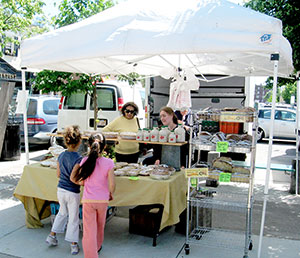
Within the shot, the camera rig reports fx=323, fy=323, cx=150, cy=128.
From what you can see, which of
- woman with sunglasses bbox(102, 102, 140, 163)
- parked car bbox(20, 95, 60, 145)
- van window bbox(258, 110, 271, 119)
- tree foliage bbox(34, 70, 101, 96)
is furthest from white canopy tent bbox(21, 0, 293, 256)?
van window bbox(258, 110, 271, 119)

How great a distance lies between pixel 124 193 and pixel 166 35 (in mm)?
1945

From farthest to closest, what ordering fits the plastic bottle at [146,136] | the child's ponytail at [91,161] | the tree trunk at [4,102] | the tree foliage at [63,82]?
the tree trunk at [4,102], the tree foliage at [63,82], the plastic bottle at [146,136], the child's ponytail at [91,161]

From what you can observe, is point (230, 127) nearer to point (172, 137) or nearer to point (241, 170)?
point (241, 170)

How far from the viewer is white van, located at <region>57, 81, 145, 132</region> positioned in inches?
330

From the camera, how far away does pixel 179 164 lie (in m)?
4.42

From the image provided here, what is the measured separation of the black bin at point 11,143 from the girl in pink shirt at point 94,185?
6110 millimetres

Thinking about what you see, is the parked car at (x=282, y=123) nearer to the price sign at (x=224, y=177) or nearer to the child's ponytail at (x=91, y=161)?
the price sign at (x=224, y=177)

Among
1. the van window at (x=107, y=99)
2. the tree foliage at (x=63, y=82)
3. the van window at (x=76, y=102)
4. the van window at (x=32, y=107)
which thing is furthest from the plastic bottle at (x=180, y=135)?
the van window at (x=32, y=107)

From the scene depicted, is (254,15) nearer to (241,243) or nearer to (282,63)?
(282,63)

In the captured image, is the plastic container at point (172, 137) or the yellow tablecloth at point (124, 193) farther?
the plastic container at point (172, 137)

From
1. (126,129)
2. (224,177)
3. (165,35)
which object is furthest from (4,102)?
(224,177)

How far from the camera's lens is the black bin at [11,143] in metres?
8.78

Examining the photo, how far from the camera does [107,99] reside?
8539 millimetres

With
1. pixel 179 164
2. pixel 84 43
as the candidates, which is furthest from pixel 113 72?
pixel 179 164
